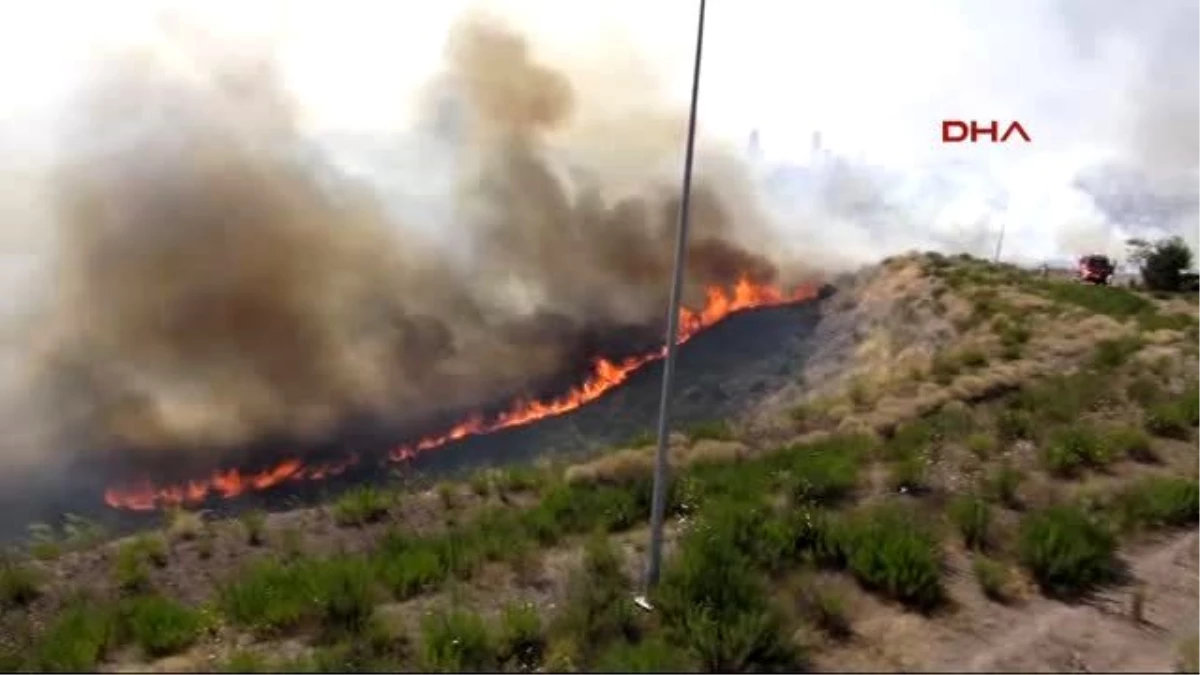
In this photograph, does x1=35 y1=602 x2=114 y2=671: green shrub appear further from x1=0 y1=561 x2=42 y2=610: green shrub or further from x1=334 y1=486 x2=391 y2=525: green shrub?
x1=334 y1=486 x2=391 y2=525: green shrub

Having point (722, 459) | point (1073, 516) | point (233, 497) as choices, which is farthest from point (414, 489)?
point (233, 497)

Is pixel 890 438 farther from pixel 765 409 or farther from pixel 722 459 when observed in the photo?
pixel 765 409

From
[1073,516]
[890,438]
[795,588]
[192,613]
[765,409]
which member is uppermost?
[765,409]

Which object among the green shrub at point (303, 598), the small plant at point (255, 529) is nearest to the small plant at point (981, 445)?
the green shrub at point (303, 598)

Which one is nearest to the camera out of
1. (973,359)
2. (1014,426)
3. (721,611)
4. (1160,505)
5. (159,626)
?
(721,611)

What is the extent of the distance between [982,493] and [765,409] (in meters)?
21.0

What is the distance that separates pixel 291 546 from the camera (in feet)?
63.8

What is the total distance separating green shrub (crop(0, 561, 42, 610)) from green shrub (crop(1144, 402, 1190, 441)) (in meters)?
22.5

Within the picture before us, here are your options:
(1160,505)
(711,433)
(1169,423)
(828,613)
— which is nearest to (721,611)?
Answer: (828,613)

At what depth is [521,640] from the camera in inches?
449

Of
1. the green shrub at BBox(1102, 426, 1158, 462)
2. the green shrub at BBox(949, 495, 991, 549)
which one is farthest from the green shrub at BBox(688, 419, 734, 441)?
the green shrub at BBox(949, 495, 991, 549)

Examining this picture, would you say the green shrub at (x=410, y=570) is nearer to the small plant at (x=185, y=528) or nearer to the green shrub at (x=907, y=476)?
the small plant at (x=185, y=528)

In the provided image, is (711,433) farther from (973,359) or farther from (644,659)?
(644,659)

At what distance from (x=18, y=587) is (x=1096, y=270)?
5729 cm
